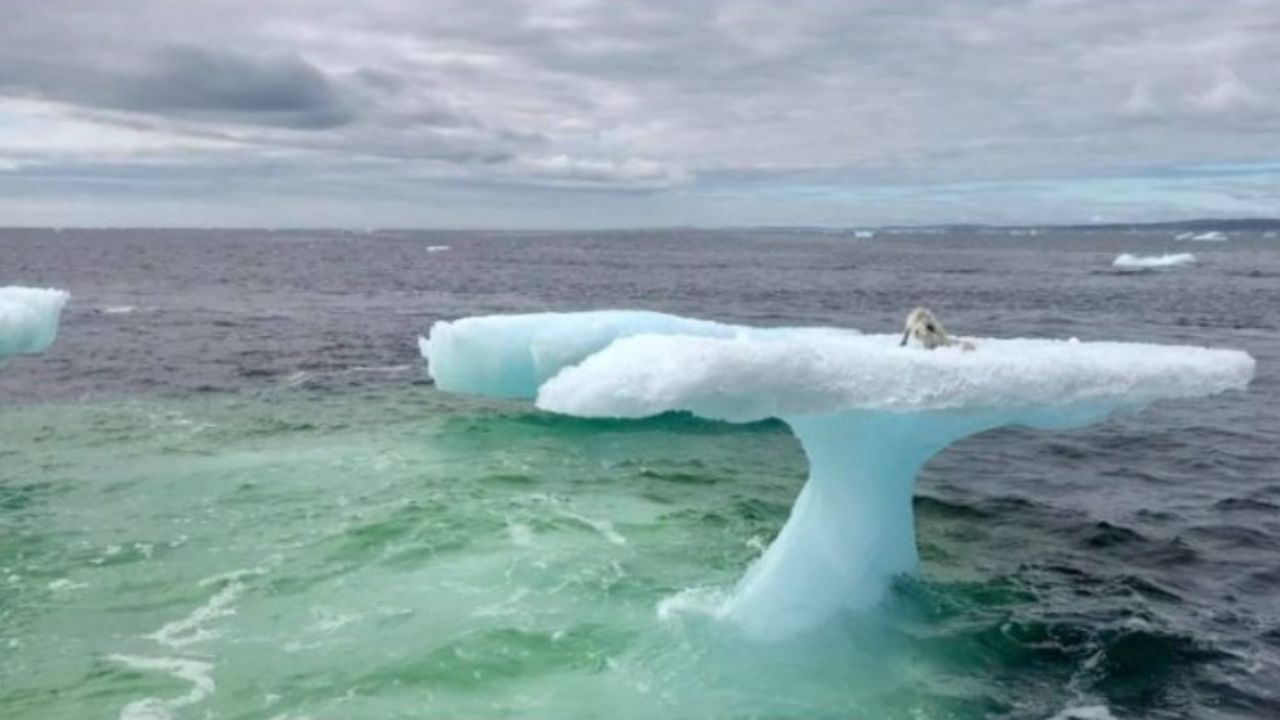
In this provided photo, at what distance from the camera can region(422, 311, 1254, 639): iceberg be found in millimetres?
9828

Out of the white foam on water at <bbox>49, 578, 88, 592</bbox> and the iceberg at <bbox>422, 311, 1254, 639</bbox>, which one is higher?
the iceberg at <bbox>422, 311, 1254, 639</bbox>

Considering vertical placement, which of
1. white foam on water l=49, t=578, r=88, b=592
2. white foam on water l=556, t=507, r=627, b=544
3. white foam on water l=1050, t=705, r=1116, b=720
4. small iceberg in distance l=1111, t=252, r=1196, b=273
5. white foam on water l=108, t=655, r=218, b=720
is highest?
small iceberg in distance l=1111, t=252, r=1196, b=273

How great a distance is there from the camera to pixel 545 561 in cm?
1371

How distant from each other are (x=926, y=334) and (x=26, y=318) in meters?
16.8

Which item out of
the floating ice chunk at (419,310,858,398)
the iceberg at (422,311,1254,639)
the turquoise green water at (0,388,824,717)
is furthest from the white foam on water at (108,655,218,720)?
the floating ice chunk at (419,310,858,398)

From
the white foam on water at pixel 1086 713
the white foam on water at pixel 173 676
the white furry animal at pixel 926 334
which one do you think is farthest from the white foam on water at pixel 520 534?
the white foam on water at pixel 1086 713

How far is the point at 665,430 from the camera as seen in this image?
23031 mm

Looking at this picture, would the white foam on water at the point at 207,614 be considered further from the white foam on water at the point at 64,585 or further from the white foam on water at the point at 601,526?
the white foam on water at the point at 601,526

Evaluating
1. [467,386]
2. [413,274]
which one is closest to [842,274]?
[413,274]

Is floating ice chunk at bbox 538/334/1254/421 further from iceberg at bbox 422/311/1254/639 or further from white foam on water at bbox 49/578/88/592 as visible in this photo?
white foam on water at bbox 49/578/88/592

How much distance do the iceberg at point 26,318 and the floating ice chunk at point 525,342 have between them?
7549 mm

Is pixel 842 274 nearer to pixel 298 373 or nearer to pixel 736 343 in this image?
pixel 298 373

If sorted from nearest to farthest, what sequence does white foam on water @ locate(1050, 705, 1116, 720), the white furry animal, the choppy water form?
white foam on water @ locate(1050, 705, 1116, 720) → the choppy water → the white furry animal

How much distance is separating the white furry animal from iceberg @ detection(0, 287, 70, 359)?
16322 mm
